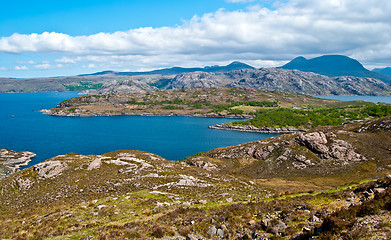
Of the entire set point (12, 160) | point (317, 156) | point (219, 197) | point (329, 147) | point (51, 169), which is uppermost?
point (219, 197)

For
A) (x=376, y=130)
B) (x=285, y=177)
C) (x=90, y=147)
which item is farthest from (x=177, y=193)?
(x=90, y=147)

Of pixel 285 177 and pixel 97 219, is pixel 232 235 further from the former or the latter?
pixel 285 177

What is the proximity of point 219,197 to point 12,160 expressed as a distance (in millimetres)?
130352

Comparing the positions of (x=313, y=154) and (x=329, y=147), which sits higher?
(x=329, y=147)

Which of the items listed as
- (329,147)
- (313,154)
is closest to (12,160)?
(313,154)

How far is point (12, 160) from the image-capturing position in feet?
410

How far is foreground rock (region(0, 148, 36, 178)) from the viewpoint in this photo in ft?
359

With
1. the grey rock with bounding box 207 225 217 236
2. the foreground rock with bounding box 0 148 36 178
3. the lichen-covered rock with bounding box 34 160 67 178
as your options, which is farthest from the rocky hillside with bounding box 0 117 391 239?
the foreground rock with bounding box 0 148 36 178

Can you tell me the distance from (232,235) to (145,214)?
467 inches

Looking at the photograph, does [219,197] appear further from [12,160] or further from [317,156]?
[12,160]

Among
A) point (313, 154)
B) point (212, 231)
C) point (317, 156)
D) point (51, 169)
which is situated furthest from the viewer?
point (313, 154)

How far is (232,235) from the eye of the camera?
2189cm

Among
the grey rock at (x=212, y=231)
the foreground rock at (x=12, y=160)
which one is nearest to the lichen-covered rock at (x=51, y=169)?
the grey rock at (x=212, y=231)

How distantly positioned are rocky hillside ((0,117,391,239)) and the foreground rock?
73.0m
